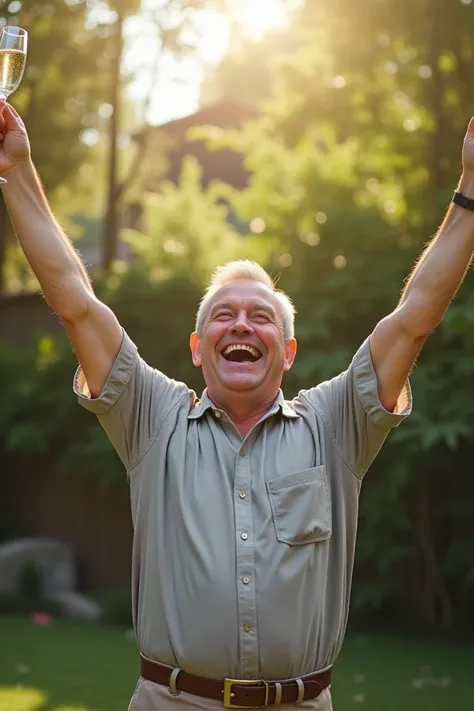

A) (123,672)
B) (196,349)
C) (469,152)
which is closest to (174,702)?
(196,349)

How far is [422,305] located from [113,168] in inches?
534

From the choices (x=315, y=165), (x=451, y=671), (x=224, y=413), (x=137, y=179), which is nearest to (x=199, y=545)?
(x=224, y=413)

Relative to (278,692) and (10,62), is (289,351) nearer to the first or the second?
(278,692)

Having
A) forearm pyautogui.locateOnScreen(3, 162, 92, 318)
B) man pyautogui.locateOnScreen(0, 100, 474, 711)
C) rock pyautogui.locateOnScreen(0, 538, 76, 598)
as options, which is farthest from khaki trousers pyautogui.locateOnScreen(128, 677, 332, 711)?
rock pyautogui.locateOnScreen(0, 538, 76, 598)

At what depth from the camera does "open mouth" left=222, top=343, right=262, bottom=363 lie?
2.82 meters

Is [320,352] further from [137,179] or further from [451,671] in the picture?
[137,179]

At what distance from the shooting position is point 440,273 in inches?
106

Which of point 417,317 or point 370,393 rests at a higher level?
point 417,317

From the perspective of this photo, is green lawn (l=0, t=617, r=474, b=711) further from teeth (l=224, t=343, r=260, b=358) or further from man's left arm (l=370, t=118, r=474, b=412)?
man's left arm (l=370, t=118, r=474, b=412)

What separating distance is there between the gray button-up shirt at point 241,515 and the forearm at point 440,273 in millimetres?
167

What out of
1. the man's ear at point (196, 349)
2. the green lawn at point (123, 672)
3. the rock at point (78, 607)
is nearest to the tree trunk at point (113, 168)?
the rock at point (78, 607)

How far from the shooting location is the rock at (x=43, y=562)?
10961 mm

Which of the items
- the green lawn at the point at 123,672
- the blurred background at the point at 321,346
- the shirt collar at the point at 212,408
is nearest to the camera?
A: the shirt collar at the point at 212,408

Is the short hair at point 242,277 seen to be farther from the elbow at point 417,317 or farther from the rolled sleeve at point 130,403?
the elbow at point 417,317
